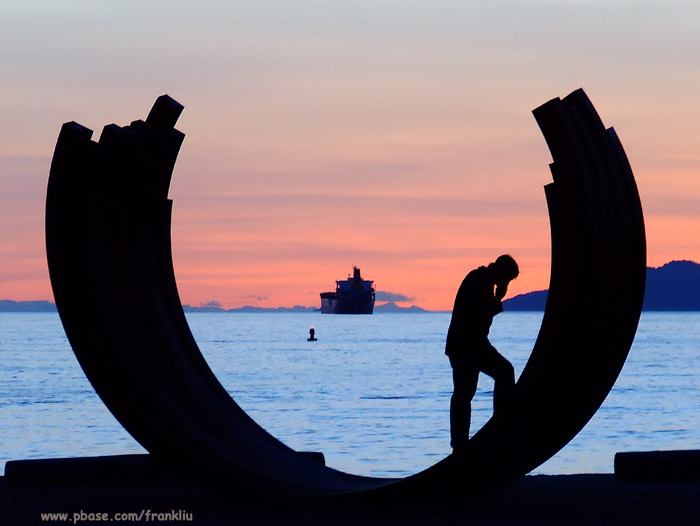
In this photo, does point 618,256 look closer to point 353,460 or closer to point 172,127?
point 172,127

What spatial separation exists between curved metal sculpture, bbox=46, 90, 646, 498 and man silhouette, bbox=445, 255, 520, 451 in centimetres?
49

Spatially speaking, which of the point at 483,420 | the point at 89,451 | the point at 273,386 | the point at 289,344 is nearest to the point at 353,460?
the point at 89,451

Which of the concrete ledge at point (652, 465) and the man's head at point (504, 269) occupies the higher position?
the man's head at point (504, 269)

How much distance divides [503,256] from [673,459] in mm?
2159

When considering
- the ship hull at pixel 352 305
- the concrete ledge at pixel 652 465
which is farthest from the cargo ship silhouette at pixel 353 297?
the concrete ledge at pixel 652 465

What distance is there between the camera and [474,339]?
24.9 feet

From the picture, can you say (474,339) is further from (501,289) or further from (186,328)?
(186,328)

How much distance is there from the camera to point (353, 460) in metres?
19.7

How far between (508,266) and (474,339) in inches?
20.8

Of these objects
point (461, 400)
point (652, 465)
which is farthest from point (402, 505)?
point (652, 465)

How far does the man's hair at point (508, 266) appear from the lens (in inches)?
296

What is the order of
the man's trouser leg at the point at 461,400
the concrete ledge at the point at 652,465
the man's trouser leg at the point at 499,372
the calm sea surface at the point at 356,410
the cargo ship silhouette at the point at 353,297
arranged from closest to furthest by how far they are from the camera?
the man's trouser leg at the point at 499,372 → the man's trouser leg at the point at 461,400 → the concrete ledge at the point at 652,465 → the calm sea surface at the point at 356,410 → the cargo ship silhouette at the point at 353,297

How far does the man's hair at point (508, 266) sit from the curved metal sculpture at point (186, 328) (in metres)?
0.51

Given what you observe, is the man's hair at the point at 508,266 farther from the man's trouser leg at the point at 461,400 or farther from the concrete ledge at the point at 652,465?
the concrete ledge at the point at 652,465
